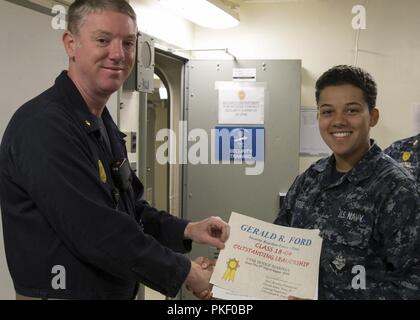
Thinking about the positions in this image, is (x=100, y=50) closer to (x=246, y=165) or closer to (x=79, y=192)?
(x=79, y=192)

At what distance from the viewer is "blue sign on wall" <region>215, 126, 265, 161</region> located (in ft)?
12.3

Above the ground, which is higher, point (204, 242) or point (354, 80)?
point (354, 80)

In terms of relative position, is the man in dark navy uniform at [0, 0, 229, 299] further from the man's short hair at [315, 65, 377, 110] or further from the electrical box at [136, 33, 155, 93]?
the electrical box at [136, 33, 155, 93]

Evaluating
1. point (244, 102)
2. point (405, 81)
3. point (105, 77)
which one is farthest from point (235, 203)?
point (105, 77)

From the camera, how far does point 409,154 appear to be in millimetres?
2631

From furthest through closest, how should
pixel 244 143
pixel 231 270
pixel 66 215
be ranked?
1. pixel 244 143
2. pixel 231 270
3. pixel 66 215

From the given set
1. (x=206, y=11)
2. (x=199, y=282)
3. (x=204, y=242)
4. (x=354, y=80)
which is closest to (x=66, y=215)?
(x=199, y=282)

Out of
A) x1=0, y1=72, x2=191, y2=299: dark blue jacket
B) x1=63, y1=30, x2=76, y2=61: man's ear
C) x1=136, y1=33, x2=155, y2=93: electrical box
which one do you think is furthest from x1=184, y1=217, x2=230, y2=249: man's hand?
x1=136, y1=33, x2=155, y2=93: electrical box

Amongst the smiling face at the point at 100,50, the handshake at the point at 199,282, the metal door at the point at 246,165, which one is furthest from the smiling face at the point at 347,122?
the metal door at the point at 246,165

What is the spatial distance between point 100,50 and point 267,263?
86 cm

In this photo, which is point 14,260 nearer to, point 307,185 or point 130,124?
point 307,185

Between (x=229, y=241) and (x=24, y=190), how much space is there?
2.21ft

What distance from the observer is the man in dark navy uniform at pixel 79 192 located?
4.00ft

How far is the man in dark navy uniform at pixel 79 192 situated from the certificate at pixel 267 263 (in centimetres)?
9
